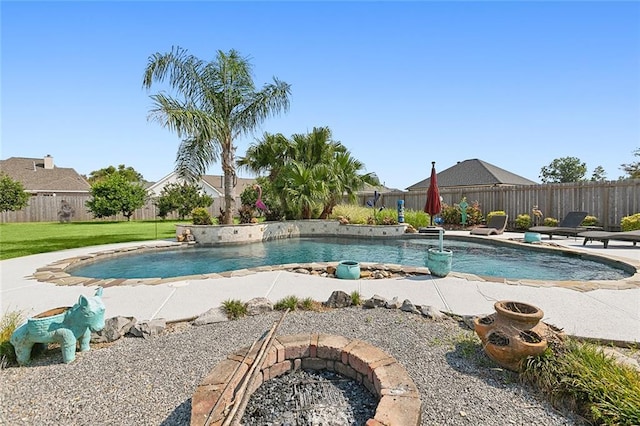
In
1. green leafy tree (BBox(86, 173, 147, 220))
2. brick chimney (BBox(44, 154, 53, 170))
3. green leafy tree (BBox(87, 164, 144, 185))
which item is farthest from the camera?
green leafy tree (BBox(87, 164, 144, 185))

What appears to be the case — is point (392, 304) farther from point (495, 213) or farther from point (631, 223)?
point (495, 213)

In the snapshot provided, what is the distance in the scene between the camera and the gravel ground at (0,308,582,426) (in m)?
2.03

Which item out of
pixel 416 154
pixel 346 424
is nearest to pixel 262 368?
pixel 346 424

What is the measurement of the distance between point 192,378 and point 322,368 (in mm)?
1061

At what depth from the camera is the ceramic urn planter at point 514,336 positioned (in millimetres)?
2404

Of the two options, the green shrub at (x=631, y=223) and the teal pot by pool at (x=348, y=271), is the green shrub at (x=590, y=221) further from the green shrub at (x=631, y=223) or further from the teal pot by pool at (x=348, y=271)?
the teal pot by pool at (x=348, y=271)

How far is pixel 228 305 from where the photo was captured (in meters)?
3.78

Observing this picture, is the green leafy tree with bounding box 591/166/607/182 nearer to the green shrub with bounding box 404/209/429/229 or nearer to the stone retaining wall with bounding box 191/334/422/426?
the green shrub with bounding box 404/209/429/229

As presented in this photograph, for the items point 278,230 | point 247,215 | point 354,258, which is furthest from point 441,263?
point 247,215

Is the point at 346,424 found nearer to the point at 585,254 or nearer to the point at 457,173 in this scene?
the point at 585,254

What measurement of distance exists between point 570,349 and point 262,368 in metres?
2.42

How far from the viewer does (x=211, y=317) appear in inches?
143

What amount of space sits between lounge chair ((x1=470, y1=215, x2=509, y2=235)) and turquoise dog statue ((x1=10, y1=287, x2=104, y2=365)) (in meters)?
11.8

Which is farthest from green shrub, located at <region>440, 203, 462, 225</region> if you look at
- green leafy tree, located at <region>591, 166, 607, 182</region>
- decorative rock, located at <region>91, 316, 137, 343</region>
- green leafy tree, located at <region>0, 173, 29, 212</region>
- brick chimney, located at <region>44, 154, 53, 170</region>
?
green leafy tree, located at <region>591, 166, 607, 182</region>
